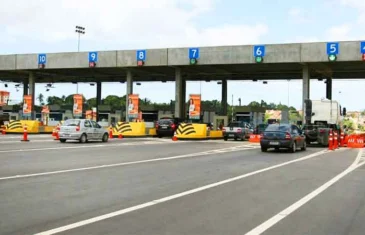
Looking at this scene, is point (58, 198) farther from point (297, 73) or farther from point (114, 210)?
point (297, 73)

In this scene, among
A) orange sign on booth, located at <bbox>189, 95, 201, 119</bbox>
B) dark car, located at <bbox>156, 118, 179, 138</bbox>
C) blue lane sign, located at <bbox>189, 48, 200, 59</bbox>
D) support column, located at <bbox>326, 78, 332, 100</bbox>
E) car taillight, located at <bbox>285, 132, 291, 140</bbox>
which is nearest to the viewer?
car taillight, located at <bbox>285, 132, 291, 140</bbox>

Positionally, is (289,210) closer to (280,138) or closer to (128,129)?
(280,138)

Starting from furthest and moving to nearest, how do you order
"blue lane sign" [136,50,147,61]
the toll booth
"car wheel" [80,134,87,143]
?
the toll booth, "blue lane sign" [136,50,147,61], "car wheel" [80,134,87,143]

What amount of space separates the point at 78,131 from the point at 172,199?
1901cm

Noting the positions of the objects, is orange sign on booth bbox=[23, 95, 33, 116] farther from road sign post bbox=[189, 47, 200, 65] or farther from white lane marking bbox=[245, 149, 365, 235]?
white lane marking bbox=[245, 149, 365, 235]

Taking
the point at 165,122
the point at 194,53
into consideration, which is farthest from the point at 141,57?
the point at 165,122

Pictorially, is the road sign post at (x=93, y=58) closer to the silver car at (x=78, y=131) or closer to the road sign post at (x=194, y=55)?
the road sign post at (x=194, y=55)

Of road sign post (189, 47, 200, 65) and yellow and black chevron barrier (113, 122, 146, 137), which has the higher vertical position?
road sign post (189, 47, 200, 65)

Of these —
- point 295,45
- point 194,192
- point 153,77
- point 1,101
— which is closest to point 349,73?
point 295,45

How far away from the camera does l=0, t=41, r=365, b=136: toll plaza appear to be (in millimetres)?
36719

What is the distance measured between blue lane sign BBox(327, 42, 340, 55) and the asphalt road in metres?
22.1

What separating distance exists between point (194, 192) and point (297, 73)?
A: 40.2 metres

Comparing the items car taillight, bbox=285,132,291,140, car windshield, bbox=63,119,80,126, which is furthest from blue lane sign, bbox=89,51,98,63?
car taillight, bbox=285,132,291,140

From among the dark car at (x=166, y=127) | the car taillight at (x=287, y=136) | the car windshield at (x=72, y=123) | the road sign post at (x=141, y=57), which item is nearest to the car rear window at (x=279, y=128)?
the car taillight at (x=287, y=136)
